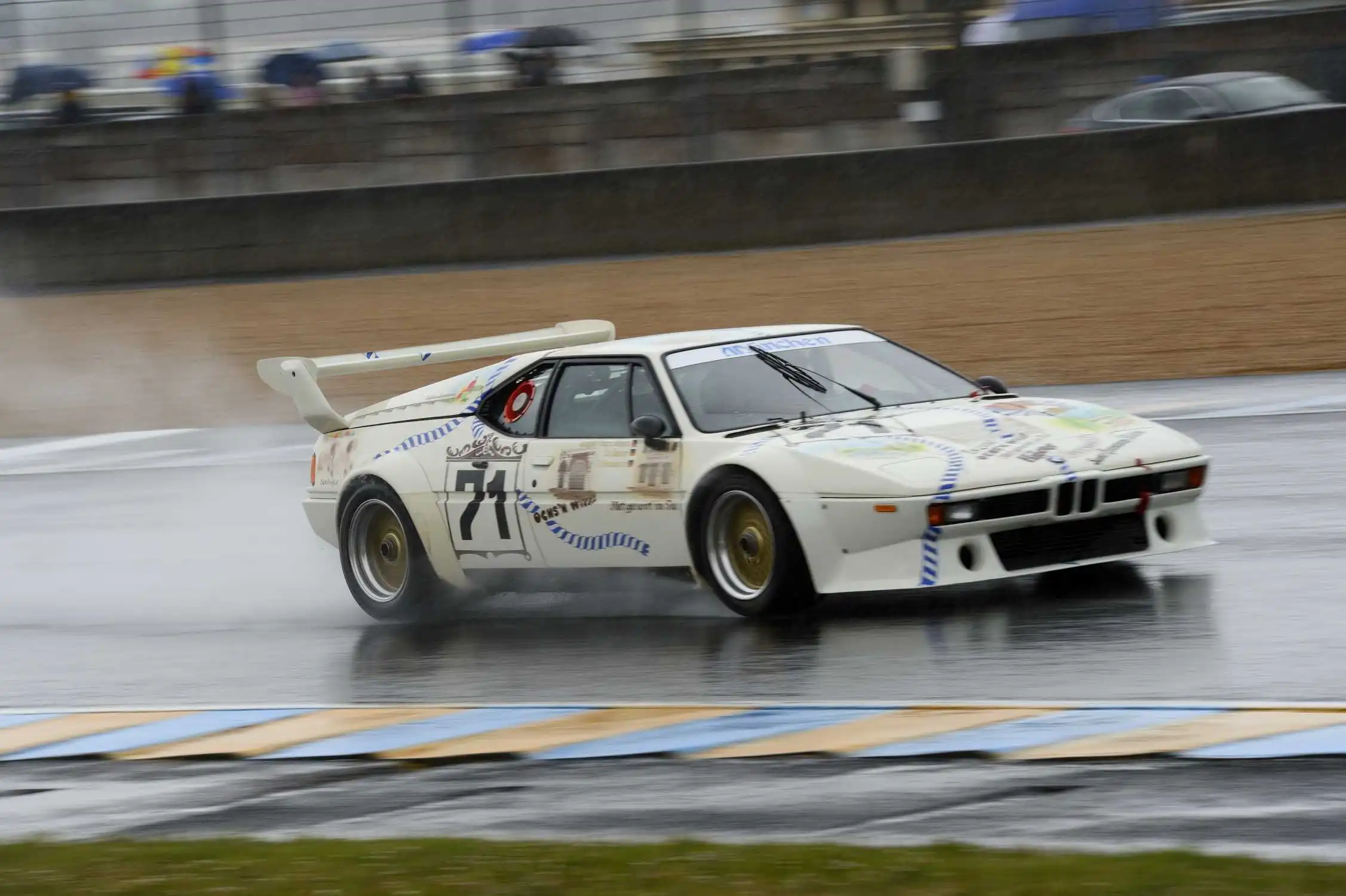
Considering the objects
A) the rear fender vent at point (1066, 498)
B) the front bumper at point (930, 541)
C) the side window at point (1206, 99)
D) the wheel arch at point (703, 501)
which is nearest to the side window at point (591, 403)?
the wheel arch at point (703, 501)

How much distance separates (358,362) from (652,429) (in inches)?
81.0

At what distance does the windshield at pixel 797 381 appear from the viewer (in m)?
8.46

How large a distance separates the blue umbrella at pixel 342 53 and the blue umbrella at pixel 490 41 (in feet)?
4.61

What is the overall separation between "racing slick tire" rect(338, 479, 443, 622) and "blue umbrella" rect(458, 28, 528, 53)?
52.8 ft

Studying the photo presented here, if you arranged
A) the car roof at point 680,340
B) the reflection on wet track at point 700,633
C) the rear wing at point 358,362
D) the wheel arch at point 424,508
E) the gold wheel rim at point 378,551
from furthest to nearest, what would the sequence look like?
the rear wing at point 358,362, the gold wheel rim at point 378,551, the wheel arch at point 424,508, the car roof at point 680,340, the reflection on wet track at point 700,633

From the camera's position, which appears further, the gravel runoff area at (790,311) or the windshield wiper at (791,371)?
the gravel runoff area at (790,311)

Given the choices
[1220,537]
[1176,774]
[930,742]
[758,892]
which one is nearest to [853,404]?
[1220,537]

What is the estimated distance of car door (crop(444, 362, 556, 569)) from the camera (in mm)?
8852

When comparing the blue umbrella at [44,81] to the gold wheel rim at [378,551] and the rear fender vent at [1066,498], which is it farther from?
the rear fender vent at [1066,498]

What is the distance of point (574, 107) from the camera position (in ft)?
86.2

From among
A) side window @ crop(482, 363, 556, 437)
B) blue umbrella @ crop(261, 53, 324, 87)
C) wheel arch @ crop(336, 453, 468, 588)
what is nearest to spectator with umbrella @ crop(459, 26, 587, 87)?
blue umbrella @ crop(261, 53, 324, 87)

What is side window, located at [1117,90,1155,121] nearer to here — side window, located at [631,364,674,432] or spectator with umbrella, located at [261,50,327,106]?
spectator with umbrella, located at [261,50,327,106]

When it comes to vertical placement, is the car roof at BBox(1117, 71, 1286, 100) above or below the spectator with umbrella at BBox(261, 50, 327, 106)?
below

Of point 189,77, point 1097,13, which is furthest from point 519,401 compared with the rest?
point 189,77
